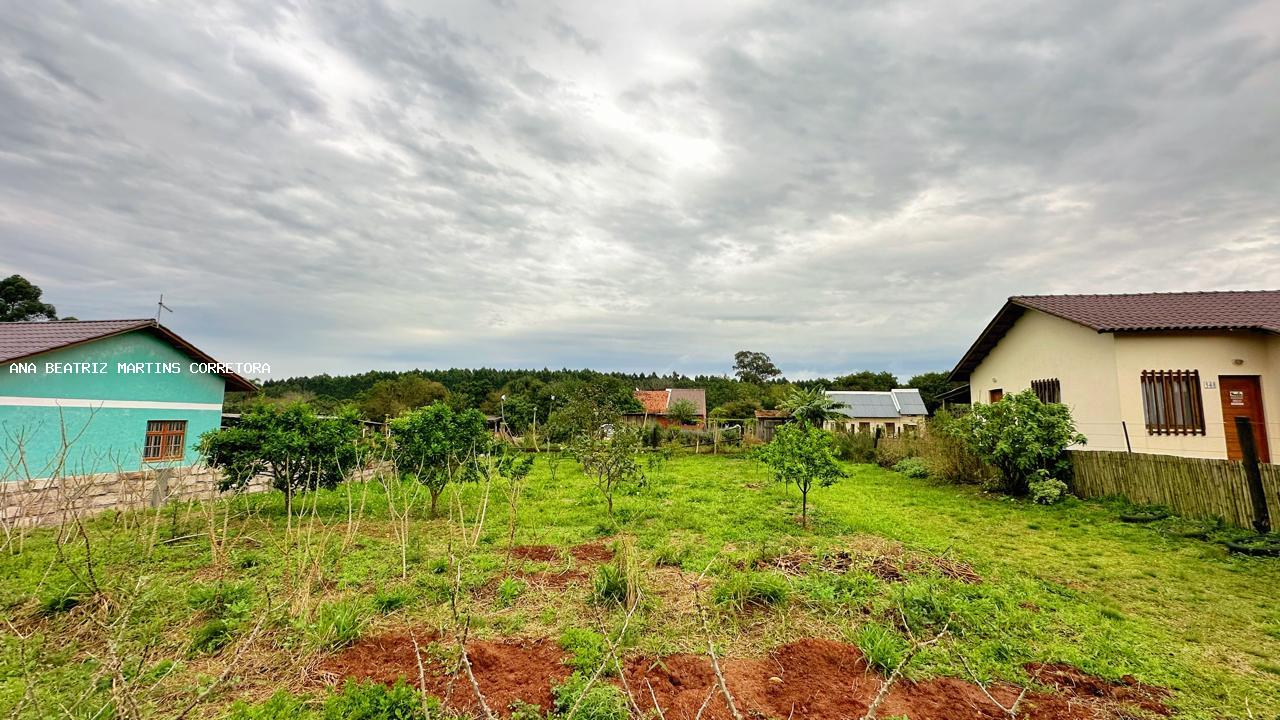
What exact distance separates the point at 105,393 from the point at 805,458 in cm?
1809

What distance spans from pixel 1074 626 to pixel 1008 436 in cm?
690

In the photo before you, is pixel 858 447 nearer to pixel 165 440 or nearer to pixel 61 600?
pixel 61 600

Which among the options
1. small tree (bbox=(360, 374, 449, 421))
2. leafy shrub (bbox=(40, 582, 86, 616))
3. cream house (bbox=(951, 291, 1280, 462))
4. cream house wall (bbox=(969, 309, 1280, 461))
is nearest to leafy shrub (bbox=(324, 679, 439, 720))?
leafy shrub (bbox=(40, 582, 86, 616))

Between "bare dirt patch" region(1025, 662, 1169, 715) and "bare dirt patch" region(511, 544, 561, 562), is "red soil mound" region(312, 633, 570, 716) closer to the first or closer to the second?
"bare dirt patch" region(511, 544, 561, 562)

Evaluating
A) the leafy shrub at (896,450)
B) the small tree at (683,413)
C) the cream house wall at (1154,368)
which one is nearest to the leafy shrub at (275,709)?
the cream house wall at (1154,368)

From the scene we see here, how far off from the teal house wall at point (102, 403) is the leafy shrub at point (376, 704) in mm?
12576

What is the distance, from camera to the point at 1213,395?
35.5 ft

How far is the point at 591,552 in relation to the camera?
6938 mm

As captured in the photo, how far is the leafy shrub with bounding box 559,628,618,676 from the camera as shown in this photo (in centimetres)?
384

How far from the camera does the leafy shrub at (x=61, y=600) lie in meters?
4.92

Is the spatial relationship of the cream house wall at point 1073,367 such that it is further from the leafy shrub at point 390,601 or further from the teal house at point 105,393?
the teal house at point 105,393

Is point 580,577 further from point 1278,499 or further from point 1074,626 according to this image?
point 1278,499

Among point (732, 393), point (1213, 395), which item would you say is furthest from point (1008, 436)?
point (732, 393)

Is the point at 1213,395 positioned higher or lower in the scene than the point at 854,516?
higher
